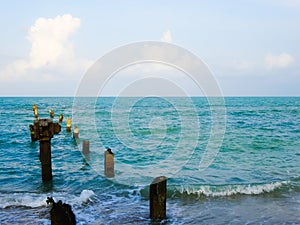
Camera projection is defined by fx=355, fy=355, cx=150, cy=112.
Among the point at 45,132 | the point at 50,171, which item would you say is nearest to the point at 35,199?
the point at 50,171

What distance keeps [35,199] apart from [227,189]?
19.3 feet

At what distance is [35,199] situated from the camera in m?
10.3

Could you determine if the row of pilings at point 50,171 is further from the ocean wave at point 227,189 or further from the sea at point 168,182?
the ocean wave at point 227,189

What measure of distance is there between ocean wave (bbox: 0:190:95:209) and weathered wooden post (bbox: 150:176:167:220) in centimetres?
253

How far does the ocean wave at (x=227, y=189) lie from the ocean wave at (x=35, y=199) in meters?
2.88

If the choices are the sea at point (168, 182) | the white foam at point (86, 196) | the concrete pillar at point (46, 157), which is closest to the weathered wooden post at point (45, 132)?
the concrete pillar at point (46, 157)

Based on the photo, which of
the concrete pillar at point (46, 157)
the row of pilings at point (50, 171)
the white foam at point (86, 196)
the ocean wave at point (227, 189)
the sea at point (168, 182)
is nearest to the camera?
the row of pilings at point (50, 171)

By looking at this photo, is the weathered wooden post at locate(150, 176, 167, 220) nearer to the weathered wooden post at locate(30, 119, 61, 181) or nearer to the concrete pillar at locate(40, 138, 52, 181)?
the weathered wooden post at locate(30, 119, 61, 181)

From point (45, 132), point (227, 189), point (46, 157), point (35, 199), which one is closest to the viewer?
point (35, 199)

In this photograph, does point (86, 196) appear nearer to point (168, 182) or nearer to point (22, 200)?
point (22, 200)

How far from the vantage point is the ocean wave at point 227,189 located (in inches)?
433

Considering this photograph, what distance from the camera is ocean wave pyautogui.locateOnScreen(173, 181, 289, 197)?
1100 cm

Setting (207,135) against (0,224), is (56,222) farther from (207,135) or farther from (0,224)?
(207,135)

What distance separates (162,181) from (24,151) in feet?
46.5
